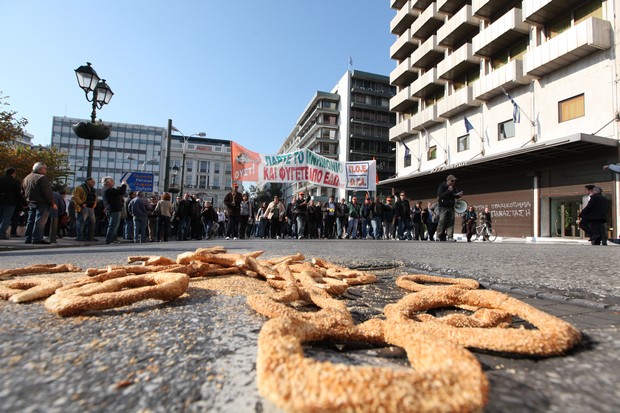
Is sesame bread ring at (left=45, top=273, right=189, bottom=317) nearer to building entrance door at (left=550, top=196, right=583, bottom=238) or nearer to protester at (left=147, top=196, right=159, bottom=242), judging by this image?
protester at (left=147, top=196, right=159, bottom=242)

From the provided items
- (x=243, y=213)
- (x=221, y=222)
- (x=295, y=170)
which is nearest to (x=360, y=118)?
(x=221, y=222)

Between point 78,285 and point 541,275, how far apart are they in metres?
3.50

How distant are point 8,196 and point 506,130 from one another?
23.6 meters

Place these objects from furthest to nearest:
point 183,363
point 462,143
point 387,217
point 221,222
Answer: point 462,143 → point 221,222 → point 387,217 → point 183,363

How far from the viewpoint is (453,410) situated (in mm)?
609

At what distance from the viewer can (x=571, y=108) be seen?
16.9 m

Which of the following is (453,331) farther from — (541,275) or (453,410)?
(541,275)

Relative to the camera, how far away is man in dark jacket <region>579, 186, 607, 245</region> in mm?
10375

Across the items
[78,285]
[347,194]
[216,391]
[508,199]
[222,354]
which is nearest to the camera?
[216,391]

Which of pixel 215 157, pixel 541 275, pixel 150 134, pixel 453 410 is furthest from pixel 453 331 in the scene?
pixel 150 134

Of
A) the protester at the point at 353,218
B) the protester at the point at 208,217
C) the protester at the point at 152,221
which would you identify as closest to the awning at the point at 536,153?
the protester at the point at 353,218

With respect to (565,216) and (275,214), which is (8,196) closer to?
(275,214)

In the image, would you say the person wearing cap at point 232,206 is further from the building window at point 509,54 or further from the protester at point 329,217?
the building window at point 509,54

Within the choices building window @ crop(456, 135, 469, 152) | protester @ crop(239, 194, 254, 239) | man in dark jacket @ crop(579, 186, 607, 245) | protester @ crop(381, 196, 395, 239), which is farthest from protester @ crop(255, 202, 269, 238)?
building window @ crop(456, 135, 469, 152)
